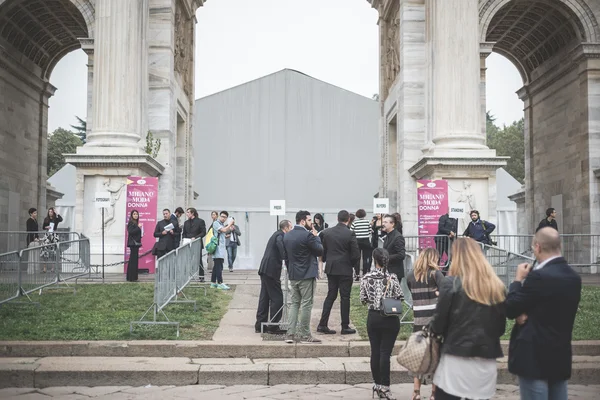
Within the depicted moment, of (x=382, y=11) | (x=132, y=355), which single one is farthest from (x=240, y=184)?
(x=132, y=355)

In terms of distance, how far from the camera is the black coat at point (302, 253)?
1149 centimetres

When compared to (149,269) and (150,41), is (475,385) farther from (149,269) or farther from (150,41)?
(150,41)

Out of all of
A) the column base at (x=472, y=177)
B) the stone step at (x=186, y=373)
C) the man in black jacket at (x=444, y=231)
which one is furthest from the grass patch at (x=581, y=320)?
the column base at (x=472, y=177)

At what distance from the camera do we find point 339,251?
1239 centimetres

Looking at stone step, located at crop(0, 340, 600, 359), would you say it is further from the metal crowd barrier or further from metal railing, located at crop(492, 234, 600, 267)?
metal railing, located at crop(492, 234, 600, 267)

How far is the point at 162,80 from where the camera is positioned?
2528 cm

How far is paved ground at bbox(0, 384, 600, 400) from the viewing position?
924cm

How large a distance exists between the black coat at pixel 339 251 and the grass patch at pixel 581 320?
3.33ft

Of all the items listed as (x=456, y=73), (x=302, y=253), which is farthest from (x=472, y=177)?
(x=302, y=253)

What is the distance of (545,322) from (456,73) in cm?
1784

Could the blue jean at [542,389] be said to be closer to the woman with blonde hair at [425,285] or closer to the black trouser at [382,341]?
the woman with blonde hair at [425,285]

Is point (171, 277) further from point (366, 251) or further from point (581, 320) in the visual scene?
point (366, 251)

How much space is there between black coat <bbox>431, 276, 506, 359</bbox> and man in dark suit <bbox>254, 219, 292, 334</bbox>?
256 inches

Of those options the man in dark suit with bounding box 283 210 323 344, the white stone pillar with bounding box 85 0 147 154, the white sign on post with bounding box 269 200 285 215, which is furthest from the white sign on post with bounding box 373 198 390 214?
the man in dark suit with bounding box 283 210 323 344
